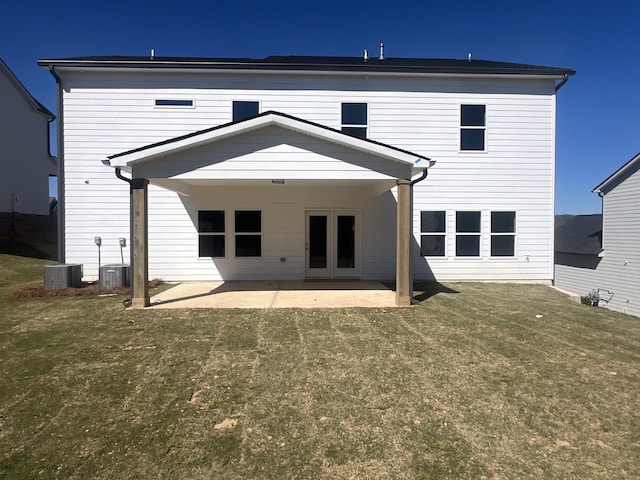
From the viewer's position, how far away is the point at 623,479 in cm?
273

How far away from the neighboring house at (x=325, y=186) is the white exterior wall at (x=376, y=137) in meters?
0.03

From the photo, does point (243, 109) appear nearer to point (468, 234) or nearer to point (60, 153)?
point (60, 153)

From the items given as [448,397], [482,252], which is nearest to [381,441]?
[448,397]

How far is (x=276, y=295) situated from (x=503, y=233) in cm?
774

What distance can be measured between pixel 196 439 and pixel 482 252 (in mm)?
10664

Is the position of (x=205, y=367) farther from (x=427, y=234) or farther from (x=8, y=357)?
(x=427, y=234)

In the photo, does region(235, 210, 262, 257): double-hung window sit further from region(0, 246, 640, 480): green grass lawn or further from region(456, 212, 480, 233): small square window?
region(456, 212, 480, 233): small square window

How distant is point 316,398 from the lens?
3.94 meters

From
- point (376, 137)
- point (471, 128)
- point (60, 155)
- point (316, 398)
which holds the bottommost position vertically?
point (316, 398)

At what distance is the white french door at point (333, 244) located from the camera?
452 inches

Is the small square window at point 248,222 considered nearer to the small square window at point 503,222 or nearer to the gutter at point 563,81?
the small square window at point 503,222

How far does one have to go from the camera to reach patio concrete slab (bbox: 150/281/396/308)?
815 cm

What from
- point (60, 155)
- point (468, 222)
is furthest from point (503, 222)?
point (60, 155)

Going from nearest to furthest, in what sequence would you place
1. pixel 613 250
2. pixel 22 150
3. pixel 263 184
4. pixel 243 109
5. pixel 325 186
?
pixel 263 184
pixel 325 186
pixel 243 109
pixel 613 250
pixel 22 150
